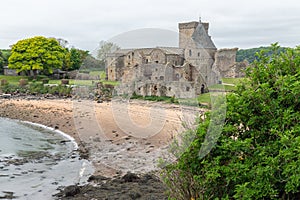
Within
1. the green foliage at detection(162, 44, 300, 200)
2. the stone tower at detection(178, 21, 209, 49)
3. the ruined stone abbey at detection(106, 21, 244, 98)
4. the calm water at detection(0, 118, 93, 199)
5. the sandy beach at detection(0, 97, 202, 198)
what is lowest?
the calm water at detection(0, 118, 93, 199)

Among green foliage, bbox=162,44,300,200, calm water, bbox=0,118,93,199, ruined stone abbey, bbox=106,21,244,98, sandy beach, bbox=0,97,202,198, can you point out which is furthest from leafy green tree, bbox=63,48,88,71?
green foliage, bbox=162,44,300,200

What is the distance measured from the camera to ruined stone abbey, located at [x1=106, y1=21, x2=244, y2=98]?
3922 centimetres

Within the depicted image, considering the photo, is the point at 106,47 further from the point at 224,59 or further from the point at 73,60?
the point at 73,60

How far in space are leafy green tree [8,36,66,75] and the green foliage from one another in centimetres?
4990

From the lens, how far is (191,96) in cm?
3788

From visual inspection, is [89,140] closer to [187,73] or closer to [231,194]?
[231,194]

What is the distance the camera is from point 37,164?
17.1 m

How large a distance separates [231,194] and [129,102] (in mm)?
31728

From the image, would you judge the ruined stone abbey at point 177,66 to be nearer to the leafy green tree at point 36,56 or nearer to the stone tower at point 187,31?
the stone tower at point 187,31

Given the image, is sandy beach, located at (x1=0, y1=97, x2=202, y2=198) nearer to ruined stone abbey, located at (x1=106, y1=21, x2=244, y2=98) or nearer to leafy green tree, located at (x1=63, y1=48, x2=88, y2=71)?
ruined stone abbey, located at (x1=106, y1=21, x2=244, y2=98)

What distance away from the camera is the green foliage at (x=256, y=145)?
537cm

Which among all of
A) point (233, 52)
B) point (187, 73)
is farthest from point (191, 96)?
point (233, 52)

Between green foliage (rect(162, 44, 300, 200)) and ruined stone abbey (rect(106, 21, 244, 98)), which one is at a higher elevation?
ruined stone abbey (rect(106, 21, 244, 98))

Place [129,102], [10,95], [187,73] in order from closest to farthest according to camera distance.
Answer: [129,102] < [187,73] < [10,95]
